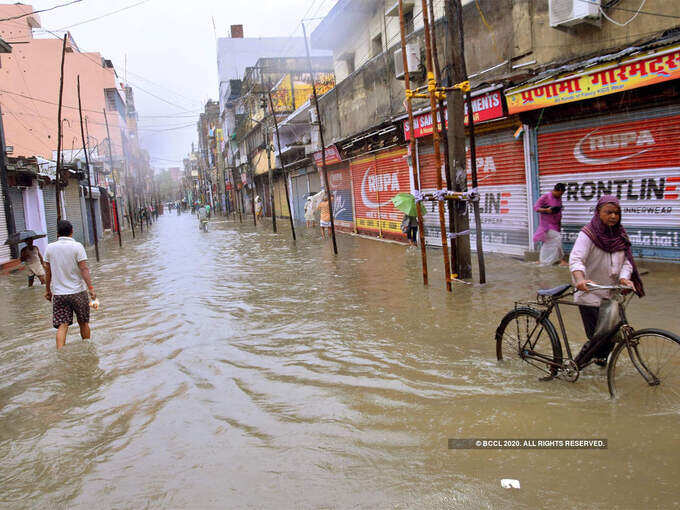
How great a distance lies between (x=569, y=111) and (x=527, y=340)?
672cm

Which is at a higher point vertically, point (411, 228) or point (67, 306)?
point (411, 228)

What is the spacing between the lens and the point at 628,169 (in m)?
9.38

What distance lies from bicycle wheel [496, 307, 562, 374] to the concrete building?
407 cm

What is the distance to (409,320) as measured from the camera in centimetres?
739

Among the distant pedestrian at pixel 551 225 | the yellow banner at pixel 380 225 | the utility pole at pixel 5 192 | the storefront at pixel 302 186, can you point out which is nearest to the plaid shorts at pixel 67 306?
the distant pedestrian at pixel 551 225

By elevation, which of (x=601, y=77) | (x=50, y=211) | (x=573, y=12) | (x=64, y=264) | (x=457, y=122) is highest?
(x=573, y=12)

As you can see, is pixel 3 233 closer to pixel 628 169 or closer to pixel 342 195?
pixel 342 195

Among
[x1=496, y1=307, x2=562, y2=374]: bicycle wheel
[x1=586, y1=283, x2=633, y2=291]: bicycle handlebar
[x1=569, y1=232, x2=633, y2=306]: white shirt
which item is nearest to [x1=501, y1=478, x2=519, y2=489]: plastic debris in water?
[x1=496, y1=307, x2=562, y2=374]: bicycle wheel

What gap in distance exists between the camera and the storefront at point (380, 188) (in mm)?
17422

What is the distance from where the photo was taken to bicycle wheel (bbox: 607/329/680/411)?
3934 millimetres

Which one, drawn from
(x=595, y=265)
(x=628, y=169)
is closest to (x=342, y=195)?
(x=628, y=169)

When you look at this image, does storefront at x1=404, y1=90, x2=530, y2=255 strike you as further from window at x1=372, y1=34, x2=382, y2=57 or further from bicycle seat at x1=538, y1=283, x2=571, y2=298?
window at x1=372, y1=34, x2=382, y2=57

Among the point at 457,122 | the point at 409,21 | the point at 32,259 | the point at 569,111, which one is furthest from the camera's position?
the point at 409,21

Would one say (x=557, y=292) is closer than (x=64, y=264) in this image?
Yes
